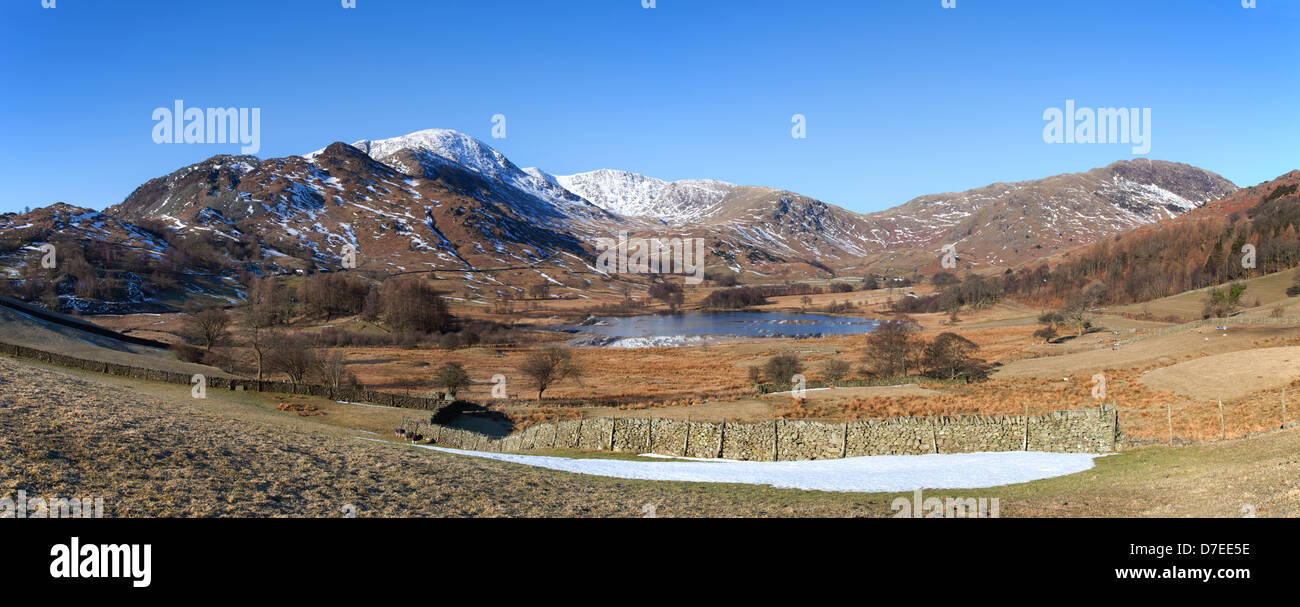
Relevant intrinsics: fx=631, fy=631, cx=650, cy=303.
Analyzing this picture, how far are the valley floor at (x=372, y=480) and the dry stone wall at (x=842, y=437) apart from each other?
24.0 ft

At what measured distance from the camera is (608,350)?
409 feet

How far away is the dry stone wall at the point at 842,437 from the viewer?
98.4 feet

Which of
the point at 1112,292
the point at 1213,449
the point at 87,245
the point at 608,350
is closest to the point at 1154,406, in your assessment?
the point at 1213,449

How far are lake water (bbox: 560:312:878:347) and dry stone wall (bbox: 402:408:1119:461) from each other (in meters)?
102

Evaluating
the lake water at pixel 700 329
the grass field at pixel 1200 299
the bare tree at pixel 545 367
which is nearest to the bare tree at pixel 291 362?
the bare tree at pixel 545 367

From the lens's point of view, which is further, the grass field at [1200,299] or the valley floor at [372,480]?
the grass field at [1200,299]

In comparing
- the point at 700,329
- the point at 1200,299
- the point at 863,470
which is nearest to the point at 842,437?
the point at 863,470

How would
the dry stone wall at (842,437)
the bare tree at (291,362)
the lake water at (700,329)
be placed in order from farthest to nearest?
the lake water at (700,329) < the bare tree at (291,362) < the dry stone wall at (842,437)

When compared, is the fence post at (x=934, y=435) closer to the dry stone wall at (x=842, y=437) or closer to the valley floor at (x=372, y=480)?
the dry stone wall at (x=842, y=437)

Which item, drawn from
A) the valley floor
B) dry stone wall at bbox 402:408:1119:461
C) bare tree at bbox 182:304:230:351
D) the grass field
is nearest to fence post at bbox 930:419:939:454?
dry stone wall at bbox 402:408:1119:461

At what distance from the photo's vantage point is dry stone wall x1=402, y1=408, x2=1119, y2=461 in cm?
2998
